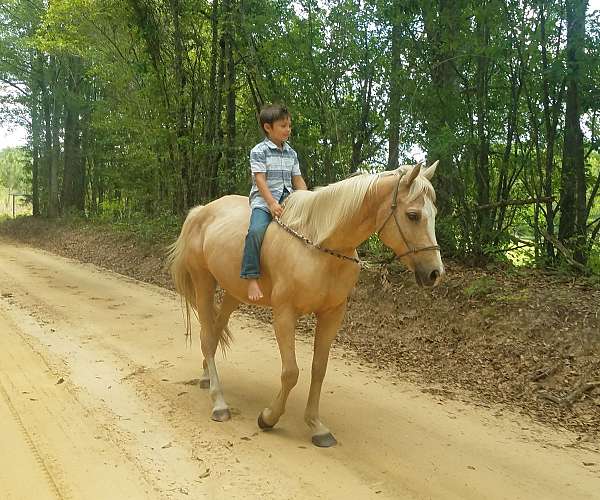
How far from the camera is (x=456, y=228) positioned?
7.38 meters

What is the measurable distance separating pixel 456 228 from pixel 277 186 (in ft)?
13.7

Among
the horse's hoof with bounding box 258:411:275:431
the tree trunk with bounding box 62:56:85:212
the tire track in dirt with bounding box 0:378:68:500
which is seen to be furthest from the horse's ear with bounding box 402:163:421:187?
the tree trunk with bounding box 62:56:85:212

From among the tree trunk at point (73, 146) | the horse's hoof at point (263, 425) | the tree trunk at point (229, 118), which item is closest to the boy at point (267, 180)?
the horse's hoof at point (263, 425)

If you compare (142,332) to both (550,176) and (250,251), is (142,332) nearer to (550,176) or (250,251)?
(250,251)

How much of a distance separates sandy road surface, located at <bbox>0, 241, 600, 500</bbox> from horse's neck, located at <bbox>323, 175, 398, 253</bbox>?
4.59ft

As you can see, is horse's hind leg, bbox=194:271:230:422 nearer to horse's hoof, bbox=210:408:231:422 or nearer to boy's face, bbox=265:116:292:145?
horse's hoof, bbox=210:408:231:422

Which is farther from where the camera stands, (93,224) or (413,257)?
(93,224)

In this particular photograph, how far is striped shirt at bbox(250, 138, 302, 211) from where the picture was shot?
3881mm

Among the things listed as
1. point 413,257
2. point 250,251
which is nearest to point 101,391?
point 250,251

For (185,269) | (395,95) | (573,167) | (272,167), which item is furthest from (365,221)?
(395,95)

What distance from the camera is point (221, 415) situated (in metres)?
3.93

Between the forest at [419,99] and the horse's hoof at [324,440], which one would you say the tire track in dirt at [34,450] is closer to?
the horse's hoof at [324,440]

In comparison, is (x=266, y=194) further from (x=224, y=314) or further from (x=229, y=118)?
(x=229, y=118)

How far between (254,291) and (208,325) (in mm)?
985
